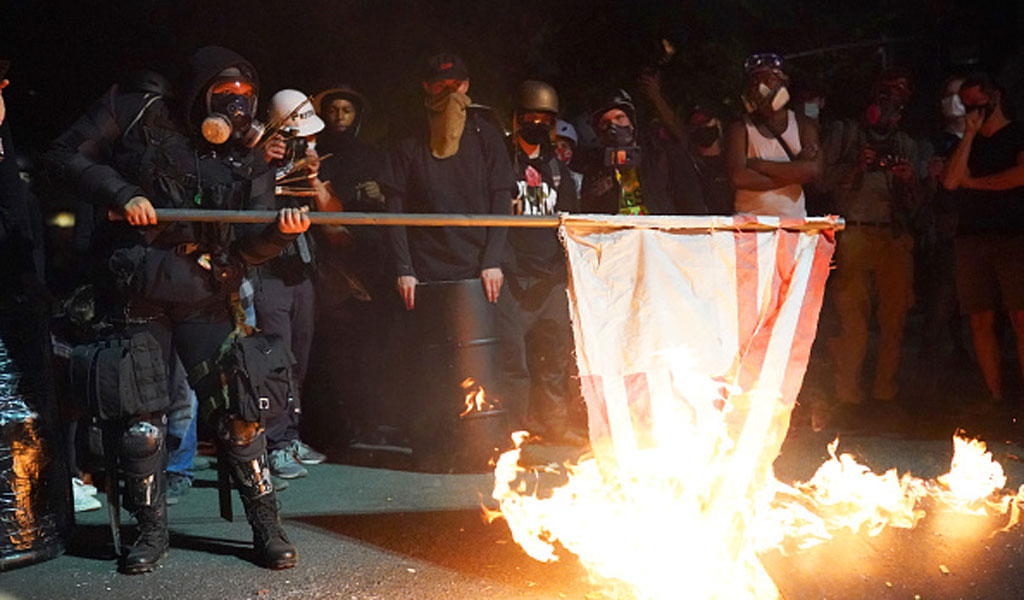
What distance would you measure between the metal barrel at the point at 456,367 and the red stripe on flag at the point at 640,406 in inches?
83.6

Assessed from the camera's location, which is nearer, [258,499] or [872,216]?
[258,499]

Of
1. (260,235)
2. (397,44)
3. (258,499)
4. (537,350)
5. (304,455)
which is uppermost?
(397,44)

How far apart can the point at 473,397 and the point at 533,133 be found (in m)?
1.96

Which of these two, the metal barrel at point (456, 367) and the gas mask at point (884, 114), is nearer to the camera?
the metal barrel at point (456, 367)

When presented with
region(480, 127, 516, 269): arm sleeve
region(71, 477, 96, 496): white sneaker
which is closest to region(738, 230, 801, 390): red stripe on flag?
region(480, 127, 516, 269): arm sleeve

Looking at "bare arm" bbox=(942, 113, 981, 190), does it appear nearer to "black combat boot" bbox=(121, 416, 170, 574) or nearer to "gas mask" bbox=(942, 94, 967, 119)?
"gas mask" bbox=(942, 94, 967, 119)

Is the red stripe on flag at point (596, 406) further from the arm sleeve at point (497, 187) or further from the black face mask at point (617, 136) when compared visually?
the black face mask at point (617, 136)

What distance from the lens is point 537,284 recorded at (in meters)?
7.25

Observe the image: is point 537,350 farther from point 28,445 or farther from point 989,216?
point 28,445

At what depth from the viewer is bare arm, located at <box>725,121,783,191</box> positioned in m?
7.10

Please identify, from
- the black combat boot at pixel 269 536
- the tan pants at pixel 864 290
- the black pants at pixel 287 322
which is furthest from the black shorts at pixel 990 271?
the black combat boot at pixel 269 536

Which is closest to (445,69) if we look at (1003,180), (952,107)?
(1003,180)

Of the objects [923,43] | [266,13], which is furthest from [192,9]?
[923,43]

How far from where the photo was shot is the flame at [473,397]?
659cm
